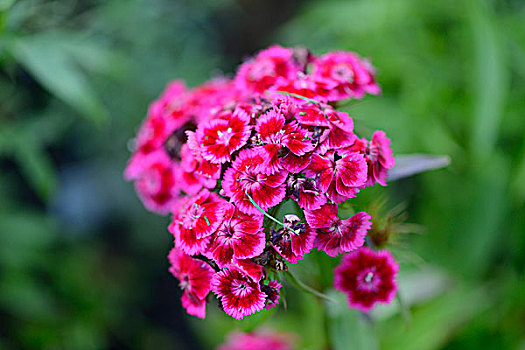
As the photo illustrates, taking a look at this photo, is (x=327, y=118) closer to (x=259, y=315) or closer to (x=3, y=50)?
(x=259, y=315)

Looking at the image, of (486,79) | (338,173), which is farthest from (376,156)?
(486,79)

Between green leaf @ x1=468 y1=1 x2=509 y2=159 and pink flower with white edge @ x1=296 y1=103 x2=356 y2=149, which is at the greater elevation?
pink flower with white edge @ x1=296 y1=103 x2=356 y2=149

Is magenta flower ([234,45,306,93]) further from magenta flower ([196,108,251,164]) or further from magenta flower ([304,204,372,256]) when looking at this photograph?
magenta flower ([304,204,372,256])

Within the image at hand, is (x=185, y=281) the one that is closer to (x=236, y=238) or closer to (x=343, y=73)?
(x=236, y=238)

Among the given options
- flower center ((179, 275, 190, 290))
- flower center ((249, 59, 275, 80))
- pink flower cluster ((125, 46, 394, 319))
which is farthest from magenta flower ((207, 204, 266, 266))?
flower center ((249, 59, 275, 80))

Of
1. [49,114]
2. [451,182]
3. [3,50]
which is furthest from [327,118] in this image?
[49,114]

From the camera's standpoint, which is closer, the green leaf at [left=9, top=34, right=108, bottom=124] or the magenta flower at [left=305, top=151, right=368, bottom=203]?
the magenta flower at [left=305, top=151, right=368, bottom=203]

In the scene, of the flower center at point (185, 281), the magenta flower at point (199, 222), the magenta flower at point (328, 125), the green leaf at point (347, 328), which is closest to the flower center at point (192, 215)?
the magenta flower at point (199, 222)

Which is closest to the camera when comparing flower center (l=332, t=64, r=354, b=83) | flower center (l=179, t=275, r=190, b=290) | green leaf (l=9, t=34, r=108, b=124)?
flower center (l=179, t=275, r=190, b=290)
